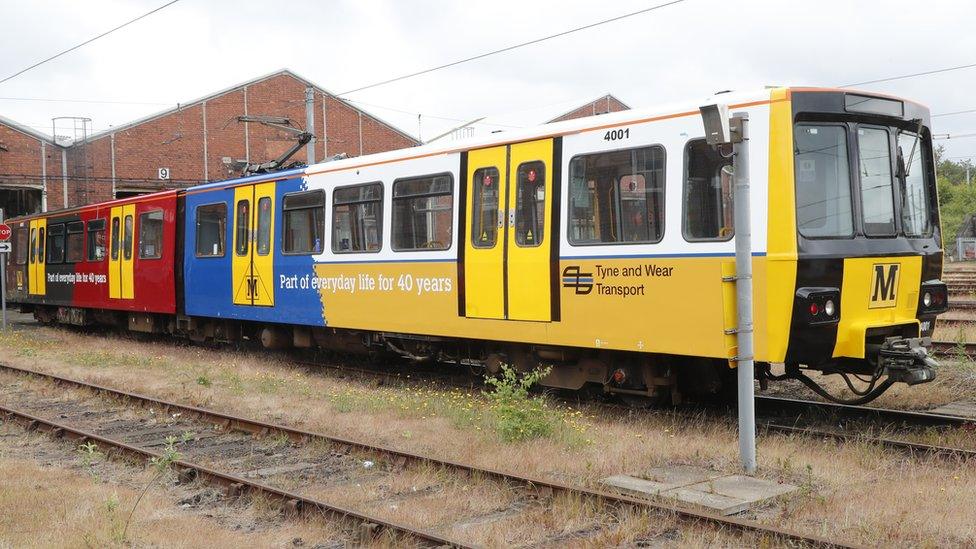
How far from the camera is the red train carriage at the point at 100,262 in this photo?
17453 mm

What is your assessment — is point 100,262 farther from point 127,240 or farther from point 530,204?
point 530,204

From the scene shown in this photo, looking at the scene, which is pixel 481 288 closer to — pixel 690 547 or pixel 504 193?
pixel 504 193

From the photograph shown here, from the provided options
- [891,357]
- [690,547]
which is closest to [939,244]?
[891,357]

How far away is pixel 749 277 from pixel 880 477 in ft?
5.65

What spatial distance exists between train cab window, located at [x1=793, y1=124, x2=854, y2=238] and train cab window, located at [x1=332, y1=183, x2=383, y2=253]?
5.69 meters

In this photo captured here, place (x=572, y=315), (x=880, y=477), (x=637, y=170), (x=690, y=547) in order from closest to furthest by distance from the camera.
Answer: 1. (x=690, y=547)
2. (x=880, y=477)
3. (x=637, y=170)
4. (x=572, y=315)

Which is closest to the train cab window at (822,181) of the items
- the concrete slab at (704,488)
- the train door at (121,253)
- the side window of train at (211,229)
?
the concrete slab at (704,488)

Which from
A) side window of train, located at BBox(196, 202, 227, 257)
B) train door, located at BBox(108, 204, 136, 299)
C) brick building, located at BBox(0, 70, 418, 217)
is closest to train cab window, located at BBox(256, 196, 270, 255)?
side window of train, located at BBox(196, 202, 227, 257)

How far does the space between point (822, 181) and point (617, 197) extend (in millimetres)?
1894

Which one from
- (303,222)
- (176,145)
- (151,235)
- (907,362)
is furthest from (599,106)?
(907,362)

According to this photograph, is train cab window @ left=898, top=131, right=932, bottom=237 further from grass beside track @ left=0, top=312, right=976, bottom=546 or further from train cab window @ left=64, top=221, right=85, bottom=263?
train cab window @ left=64, top=221, right=85, bottom=263

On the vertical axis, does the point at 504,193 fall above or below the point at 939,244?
above

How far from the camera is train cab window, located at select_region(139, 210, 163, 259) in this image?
17.4 m

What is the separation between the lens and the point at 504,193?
33.6 feet
